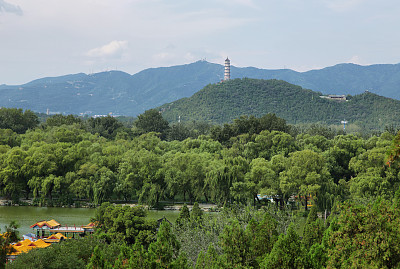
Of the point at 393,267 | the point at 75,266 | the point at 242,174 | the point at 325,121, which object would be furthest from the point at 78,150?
the point at 325,121

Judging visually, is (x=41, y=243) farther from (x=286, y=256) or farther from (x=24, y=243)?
(x=286, y=256)

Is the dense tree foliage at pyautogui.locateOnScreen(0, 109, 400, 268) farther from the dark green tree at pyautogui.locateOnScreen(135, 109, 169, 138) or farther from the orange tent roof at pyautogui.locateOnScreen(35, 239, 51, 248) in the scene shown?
the dark green tree at pyautogui.locateOnScreen(135, 109, 169, 138)

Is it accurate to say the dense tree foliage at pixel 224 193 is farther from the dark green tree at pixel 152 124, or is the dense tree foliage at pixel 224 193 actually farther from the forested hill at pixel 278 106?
the forested hill at pixel 278 106

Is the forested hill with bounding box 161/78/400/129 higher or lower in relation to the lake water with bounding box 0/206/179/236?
higher

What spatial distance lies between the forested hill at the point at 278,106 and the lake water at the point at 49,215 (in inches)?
2311

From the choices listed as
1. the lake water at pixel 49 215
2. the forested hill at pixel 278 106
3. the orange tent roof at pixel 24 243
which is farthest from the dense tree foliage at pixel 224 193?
the forested hill at pixel 278 106

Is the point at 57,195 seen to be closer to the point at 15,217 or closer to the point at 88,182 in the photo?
the point at 88,182

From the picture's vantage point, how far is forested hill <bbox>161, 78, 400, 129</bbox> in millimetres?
87938

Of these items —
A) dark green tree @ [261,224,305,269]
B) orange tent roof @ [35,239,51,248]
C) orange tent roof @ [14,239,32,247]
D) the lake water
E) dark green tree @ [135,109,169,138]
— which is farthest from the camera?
dark green tree @ [135,109,169,138]

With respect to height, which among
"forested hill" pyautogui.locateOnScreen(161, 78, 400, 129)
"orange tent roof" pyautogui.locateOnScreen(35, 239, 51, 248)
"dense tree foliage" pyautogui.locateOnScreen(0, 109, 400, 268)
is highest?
"forested hill" pyautogui.locateOnScreen(161, 78, 400, 129)

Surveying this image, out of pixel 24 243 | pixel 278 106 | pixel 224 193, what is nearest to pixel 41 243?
pixel 24 243

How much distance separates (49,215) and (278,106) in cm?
7136

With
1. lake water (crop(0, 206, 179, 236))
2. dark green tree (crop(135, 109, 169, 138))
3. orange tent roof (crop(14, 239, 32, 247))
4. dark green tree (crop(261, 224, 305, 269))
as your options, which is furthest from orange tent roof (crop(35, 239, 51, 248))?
dark green tree (crop(135, 109, 169, 138))

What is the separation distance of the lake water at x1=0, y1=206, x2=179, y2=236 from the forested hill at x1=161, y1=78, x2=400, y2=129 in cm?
5870
